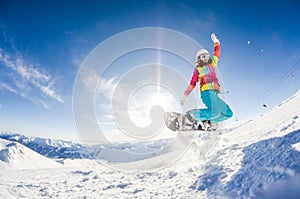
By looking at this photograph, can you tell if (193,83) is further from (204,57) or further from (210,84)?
(204,57)

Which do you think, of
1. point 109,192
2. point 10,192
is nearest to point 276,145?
point 109,192

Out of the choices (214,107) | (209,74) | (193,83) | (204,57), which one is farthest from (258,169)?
(204,57)

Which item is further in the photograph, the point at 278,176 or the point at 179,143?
the point at 179,143

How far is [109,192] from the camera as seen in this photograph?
49.9 feet

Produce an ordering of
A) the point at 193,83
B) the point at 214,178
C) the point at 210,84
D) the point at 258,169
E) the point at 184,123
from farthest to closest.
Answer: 1. the point at 214,178
2. the point at 258,169
3. the point at 184,123
4. the point at 193,83
5. the point at 210,84

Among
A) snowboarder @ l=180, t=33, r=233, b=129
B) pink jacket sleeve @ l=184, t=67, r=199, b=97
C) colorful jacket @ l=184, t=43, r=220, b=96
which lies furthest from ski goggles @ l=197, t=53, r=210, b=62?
pink jacket sleeve @ l=184, t=67, r=199, b=97

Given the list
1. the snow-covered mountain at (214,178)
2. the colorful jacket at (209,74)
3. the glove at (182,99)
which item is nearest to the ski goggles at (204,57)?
the colorful jacket at (209,74)

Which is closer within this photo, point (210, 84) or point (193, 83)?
point (210, 84)

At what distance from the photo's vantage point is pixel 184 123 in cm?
956

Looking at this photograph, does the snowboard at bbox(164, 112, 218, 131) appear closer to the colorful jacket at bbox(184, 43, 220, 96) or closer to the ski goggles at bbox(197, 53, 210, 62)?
the colorful jacket at bbox(184, 43, 220, 96)

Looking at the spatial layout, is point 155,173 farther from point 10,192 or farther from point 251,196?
point 10,192

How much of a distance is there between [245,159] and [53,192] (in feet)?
45.7

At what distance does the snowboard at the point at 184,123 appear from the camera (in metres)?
8.80

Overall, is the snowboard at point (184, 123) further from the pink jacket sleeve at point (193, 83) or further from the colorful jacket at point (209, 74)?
the colorful jacket at point (209, 74)
